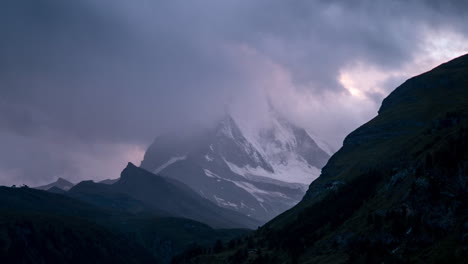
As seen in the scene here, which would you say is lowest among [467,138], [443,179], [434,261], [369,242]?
[434,261]

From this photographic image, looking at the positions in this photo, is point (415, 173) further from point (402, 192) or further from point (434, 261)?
point (434, 261)

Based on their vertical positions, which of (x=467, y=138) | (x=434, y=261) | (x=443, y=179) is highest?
(x=467, y=138)

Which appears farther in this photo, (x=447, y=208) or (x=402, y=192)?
(x=402, y=192)

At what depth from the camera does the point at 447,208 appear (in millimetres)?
168500

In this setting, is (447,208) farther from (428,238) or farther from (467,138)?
(467,138)

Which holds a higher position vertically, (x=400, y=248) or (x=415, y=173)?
(x=415, y=173)

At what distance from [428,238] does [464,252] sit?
2242 cm

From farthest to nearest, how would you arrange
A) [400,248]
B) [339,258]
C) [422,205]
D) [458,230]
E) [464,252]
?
[339,258], [422,205], [400,248], [458,230], [464,252]

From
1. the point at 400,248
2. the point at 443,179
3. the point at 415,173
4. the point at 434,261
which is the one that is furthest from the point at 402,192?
the point at 434,261

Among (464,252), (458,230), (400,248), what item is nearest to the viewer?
(464,252)

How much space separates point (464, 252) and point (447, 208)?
30.1m

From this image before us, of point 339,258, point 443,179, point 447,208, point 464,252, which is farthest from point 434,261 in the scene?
point 339,258

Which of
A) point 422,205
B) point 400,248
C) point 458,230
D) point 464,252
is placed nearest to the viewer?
point 464,252

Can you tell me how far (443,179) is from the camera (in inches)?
6964
